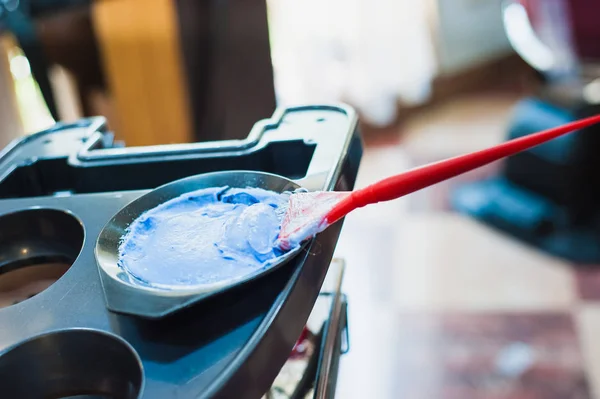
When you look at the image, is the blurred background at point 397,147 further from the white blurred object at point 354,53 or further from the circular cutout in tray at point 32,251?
the circular cutout in tray at point 32,251

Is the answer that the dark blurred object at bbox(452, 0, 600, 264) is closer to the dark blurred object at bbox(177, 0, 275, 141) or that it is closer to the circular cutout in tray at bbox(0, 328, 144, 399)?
the dark blurred object at bbox(177, 0, 275, 141)

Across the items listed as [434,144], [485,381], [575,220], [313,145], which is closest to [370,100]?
[434,144]

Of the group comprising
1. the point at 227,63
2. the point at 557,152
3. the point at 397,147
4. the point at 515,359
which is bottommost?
the point at 515,359

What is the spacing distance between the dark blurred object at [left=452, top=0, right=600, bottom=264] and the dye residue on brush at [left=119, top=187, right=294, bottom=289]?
1.18 m

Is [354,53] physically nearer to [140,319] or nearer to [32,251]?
[32,251]

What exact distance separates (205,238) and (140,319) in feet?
0.28

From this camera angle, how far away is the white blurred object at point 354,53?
184 cm

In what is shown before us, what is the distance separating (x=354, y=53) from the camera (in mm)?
1952

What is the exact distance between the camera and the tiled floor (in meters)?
1.18

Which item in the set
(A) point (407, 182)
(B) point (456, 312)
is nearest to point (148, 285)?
(A) point (407, 182)

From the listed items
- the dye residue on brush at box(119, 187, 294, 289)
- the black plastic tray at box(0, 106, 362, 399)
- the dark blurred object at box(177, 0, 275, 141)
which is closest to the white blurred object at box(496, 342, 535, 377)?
the dark blurred object at box(177, 0, 275, 141)

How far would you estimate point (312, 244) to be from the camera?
1.39ft

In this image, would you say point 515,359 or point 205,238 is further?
point 515,359

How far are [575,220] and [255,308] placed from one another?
135 centimetres
